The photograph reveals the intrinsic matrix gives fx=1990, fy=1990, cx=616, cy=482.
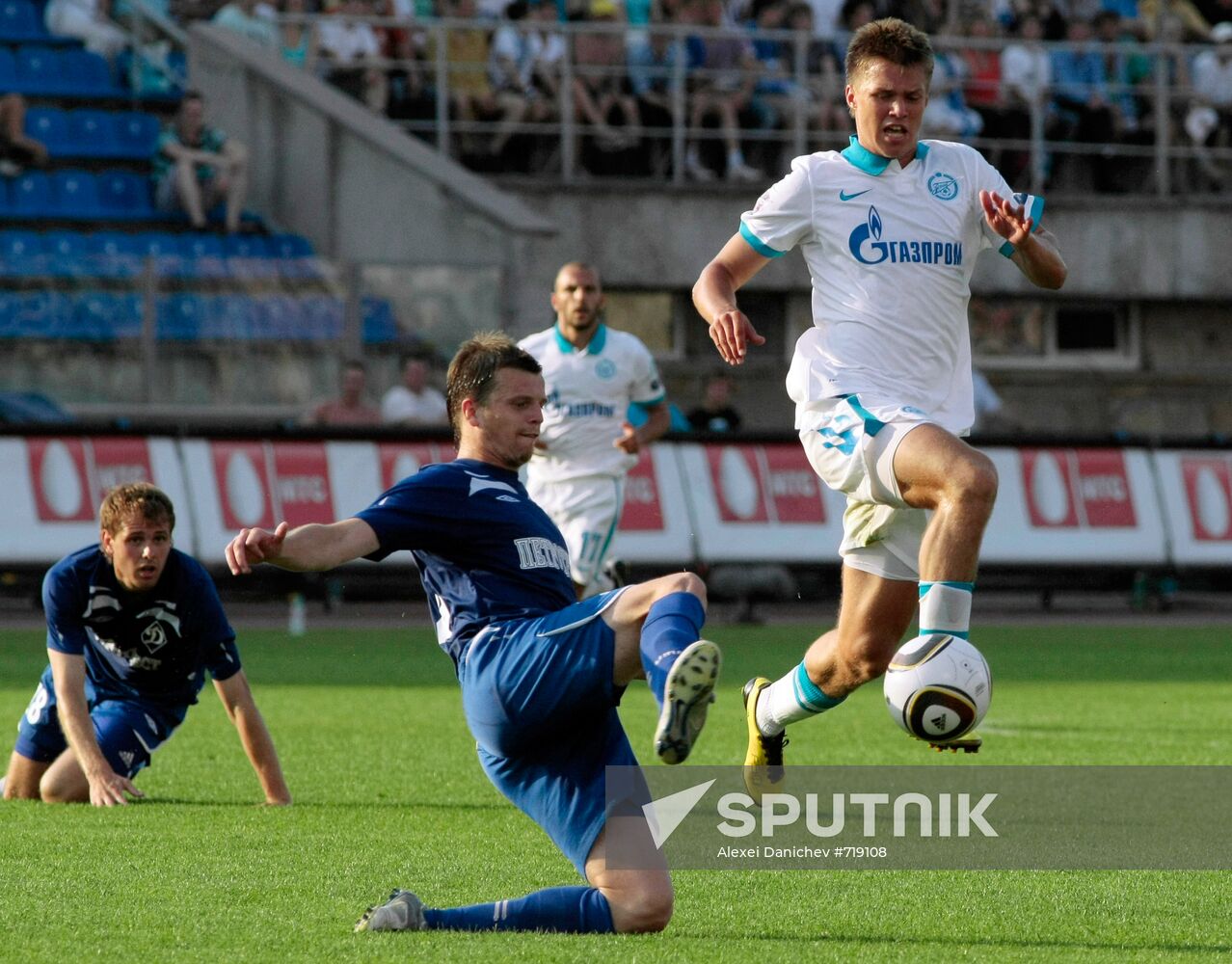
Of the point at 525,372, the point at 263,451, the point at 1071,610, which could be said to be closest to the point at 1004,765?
the point at 525,372

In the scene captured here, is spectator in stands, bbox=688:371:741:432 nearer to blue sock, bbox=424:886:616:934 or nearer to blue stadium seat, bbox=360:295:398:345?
blue stadium seat, bbox=360:295:398:345

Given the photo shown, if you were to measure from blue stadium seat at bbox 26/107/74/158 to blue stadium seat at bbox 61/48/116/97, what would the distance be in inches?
19.1

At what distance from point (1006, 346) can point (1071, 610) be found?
21.9 feet

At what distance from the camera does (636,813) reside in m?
5.40

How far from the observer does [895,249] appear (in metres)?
6.69

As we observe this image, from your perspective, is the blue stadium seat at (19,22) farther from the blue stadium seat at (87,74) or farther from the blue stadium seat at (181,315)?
the blue stadium seat at (181,315)

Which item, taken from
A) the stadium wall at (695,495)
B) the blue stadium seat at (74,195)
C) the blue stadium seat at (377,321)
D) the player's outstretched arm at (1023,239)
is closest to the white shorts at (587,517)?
the stadium wall at (695,495)

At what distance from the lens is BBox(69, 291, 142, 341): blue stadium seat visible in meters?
18.1

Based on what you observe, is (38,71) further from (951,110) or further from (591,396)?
(591,396)

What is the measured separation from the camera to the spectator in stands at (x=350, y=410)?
17.7 m

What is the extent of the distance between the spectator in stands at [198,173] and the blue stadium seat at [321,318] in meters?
3.14

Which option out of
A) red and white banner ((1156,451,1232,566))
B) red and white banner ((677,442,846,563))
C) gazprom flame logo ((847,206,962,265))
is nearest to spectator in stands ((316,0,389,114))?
red and white banner ((677,442,846,563))

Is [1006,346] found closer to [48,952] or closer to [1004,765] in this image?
[1004,765]

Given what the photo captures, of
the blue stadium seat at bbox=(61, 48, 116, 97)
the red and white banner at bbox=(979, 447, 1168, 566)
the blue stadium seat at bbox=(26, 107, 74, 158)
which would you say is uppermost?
the blue stadium seat at bbox=(61, 48, 116, 97)
